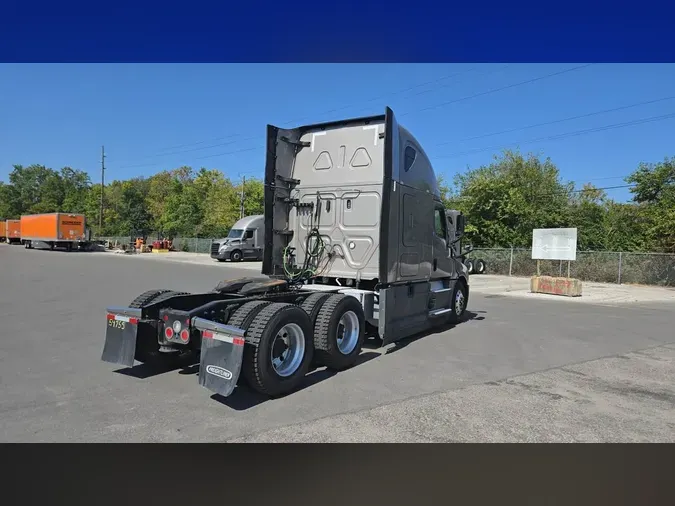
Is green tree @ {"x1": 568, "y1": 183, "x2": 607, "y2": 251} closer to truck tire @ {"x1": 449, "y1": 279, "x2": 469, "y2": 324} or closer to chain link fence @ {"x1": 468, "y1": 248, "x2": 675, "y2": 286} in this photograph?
chain link fence @ {"x1": 468, "y1": 248, "x2": 675, "y2": 286}

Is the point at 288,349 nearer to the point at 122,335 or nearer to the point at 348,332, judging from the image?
the point at 348,332

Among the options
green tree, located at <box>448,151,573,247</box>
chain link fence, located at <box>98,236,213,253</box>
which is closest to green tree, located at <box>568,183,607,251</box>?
green tree, located at <box>448,151,573,247</box>

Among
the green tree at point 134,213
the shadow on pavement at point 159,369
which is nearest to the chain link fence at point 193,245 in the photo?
the green tree at point 134,213

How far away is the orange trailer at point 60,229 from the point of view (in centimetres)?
4894

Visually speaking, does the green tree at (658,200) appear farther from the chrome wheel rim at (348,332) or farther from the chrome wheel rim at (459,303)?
the chrome wheel rim at (348,332)

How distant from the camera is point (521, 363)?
7.37 metres

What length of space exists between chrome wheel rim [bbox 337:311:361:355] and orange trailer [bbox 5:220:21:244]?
76.4m

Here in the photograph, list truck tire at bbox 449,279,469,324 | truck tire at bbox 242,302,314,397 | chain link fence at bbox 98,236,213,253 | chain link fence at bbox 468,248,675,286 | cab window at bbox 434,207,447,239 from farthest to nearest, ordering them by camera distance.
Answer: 1. chain link fence at bbox 98,236,213,253
2. chain link fence at bbox 468,248,675,286
3. truck tire at bbox 449,279,469,324
4. cab window at bbox 434,207,447,239
5. truck tire at bbox 242,302,314,397

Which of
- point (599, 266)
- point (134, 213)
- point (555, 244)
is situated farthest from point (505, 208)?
point (134, 213)

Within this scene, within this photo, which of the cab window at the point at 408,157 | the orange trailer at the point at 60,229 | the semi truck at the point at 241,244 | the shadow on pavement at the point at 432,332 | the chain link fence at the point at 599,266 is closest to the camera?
the cab window at the point at 408,157

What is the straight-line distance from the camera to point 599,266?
2609cm

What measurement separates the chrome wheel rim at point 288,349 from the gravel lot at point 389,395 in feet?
1.07

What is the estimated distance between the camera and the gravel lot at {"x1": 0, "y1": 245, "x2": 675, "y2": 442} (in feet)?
14.8

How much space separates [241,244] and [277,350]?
33237 millimetres
